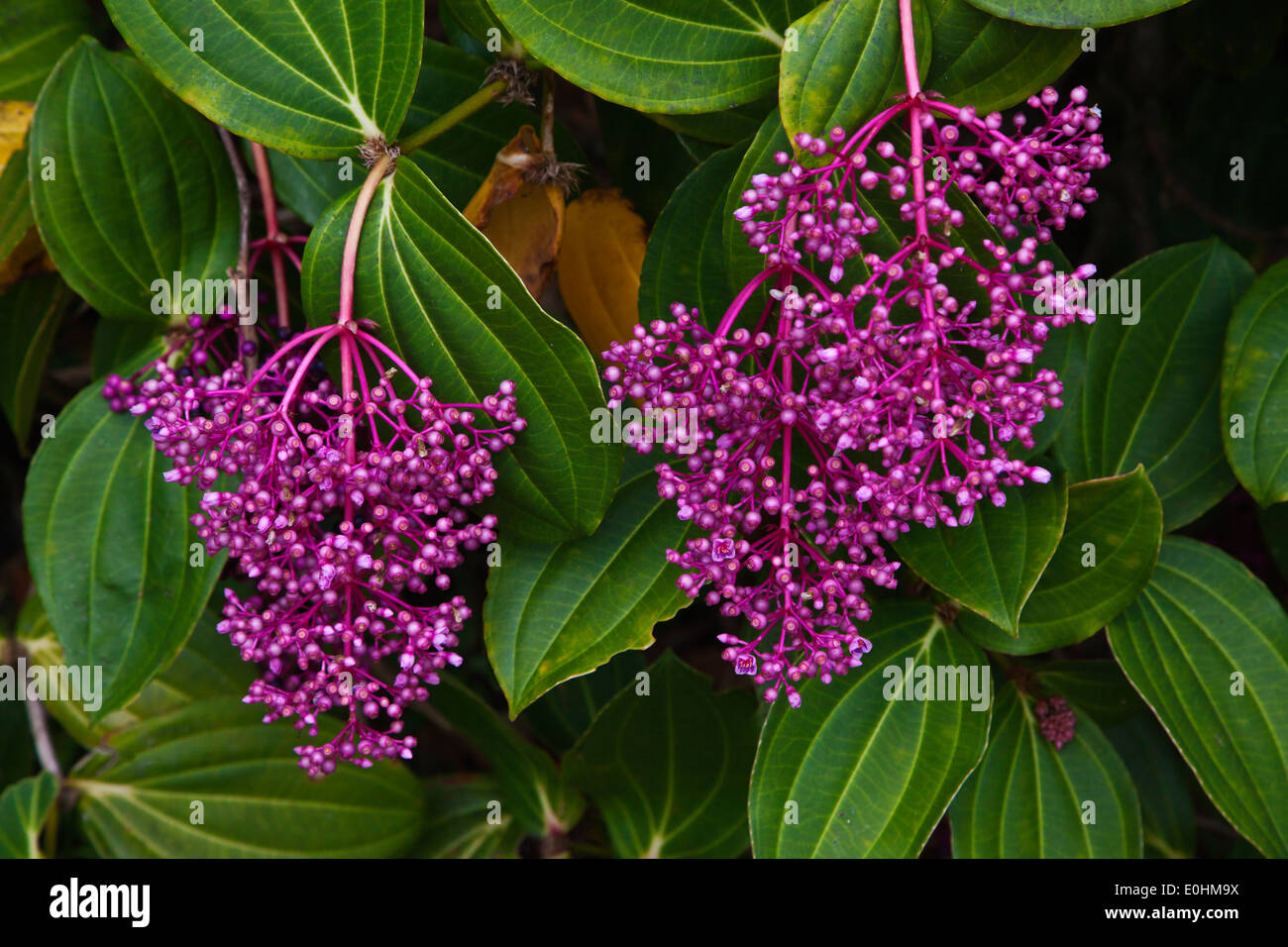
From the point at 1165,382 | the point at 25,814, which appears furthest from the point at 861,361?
the point at 25,814

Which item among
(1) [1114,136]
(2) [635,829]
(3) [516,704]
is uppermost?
(1) [1114,136]

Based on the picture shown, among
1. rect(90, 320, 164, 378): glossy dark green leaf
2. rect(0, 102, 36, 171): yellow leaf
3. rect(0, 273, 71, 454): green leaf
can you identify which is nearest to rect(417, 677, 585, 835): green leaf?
rect(90, 320, 164, 378): glossy dark green leaf

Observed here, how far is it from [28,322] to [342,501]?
102 centimetres

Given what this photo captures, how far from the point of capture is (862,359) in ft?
3.60

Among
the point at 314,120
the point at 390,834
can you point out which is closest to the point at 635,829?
the point at 390,834

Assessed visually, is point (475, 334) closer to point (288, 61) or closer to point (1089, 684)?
point (288, 61)

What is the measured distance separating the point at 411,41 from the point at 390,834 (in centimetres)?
135

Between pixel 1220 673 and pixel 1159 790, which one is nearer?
pixel 1220 673

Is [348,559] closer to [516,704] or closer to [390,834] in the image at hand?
[516,704]

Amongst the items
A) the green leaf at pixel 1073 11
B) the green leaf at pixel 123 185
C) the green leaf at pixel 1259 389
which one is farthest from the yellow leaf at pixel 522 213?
the green leaf at pixel 1259 389

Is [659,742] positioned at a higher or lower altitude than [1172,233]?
lower

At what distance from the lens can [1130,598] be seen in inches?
57.4

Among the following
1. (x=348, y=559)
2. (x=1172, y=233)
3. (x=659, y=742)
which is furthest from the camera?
(x=1172, y=233)

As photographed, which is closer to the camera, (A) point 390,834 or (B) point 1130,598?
(B) point 1130,598
